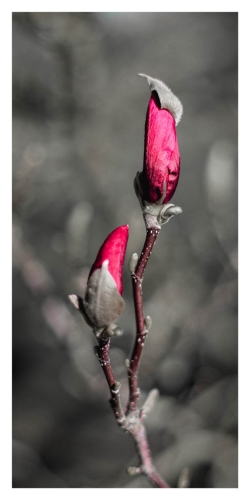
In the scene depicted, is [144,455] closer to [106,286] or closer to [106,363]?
[106,363]

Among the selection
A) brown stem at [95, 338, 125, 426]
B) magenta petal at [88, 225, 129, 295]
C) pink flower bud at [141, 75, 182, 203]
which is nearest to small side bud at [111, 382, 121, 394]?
brown stem at [95, 338, 125, 426]

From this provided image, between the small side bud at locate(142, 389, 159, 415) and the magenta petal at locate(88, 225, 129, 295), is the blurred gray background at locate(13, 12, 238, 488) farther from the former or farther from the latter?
the magenta petal at locate(88, 225, 129, 295)

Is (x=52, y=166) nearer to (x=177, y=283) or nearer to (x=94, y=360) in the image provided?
(x=177, y=283)

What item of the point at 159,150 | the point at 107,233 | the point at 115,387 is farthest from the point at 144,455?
the point at 107,233

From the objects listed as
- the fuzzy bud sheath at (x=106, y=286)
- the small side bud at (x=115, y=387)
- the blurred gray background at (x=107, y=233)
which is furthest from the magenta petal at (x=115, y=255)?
the blurred gray background at (x=107, y=233)

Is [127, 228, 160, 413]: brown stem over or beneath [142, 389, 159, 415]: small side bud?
over

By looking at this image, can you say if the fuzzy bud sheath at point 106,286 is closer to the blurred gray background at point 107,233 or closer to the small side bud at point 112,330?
the small side bud at point 112,330
